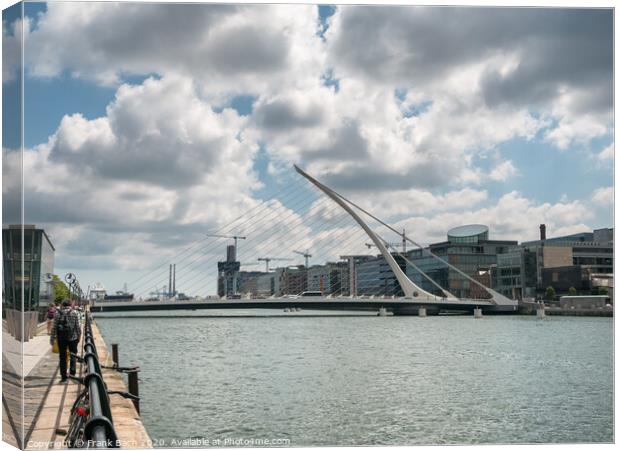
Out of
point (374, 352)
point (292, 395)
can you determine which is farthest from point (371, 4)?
point (374, 352)

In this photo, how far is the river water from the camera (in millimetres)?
12242

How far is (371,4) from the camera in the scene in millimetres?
8414

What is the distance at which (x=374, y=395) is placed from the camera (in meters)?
16.4

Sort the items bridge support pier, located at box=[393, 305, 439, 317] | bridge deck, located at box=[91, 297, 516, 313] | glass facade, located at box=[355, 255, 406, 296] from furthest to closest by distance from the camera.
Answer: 1. glass facade, located at box=[355, 255, 406, 296]
2. bridge support pier, located at box=[393, 305, 439, 317]
3. bridge deck, located at box=[91, 297, 516, 313]

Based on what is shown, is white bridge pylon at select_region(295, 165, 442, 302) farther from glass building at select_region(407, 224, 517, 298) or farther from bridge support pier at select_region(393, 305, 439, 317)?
glass building at select_region(407, 224, 517, 298)

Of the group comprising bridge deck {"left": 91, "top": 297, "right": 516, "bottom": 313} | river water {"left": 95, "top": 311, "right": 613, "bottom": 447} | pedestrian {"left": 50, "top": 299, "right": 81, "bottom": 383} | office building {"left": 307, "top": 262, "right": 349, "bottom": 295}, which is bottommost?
Result: river water {"left": 95, "top": 311, "right": 613, "bottom": 447}

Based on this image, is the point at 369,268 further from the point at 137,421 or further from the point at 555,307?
the point at 137,421

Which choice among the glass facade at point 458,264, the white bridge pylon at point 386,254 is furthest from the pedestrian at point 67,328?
the glass facade at point 458,264

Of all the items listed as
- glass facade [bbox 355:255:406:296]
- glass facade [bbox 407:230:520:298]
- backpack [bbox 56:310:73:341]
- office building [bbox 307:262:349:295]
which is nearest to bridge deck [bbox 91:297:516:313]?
glass facade [bbox 407:230:520:298]

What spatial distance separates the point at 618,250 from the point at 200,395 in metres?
10.5

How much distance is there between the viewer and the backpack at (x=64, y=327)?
1112 centimetres

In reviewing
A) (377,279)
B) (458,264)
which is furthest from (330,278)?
(458,264)

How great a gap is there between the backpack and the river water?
7.69 feet

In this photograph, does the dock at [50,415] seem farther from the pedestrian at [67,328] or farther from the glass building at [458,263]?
the glass building at [458,263]
